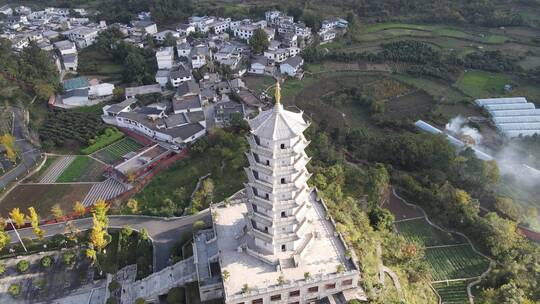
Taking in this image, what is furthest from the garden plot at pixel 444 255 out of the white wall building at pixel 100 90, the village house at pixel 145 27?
the village house at pixel 145 27

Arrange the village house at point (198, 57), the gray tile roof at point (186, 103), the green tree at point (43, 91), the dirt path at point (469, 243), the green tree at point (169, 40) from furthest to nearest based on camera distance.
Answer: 1. the green tree at point (169, 40)
2. the village house at point (198, 57)
3. the green tree at point (43, 91)
4. the gray tile roof at point (186, 103)
5. the dirt path at point (469, 243)

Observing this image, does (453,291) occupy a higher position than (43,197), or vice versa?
(43,197)

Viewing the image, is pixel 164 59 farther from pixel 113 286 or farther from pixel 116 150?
pixel 113 286

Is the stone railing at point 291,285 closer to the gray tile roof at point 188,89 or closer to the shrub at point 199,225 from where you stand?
the shrub at point 199,225

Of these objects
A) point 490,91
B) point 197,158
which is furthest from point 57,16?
point 490,91

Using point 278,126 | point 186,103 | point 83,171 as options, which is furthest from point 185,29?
point 278,126

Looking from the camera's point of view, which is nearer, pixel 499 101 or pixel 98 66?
pixel 499 101
